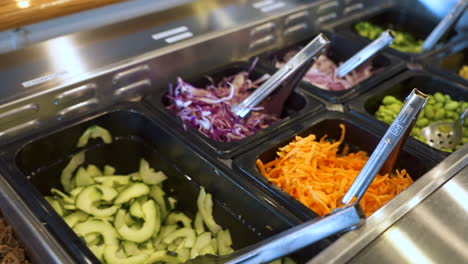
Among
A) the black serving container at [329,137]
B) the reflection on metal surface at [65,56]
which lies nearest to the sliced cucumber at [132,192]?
the black serving container at [329,137]

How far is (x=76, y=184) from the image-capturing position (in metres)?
1.61

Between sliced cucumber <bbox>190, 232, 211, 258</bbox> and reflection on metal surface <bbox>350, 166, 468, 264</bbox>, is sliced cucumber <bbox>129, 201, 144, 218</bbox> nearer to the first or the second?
sliced cucumber <bbox>190, 232, 211, 258</bbox>

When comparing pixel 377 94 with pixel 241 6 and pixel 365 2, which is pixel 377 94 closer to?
pixel 241 6

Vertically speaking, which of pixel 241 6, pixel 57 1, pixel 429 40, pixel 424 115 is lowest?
pixel 424 115

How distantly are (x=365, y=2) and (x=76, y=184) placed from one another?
1802mm

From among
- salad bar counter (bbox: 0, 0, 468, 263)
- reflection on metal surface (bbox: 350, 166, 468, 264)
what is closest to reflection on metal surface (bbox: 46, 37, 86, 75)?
salad bar counter (bbox: 0, 0, 468, 263)

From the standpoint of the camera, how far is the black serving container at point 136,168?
1287 mm

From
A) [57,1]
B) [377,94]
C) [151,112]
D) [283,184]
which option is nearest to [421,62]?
[377,94]

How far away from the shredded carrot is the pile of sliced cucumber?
21 centimetres

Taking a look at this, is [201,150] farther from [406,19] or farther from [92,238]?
[406,19]

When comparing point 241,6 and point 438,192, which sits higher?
point 241,6

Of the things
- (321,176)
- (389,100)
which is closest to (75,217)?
(321,176)

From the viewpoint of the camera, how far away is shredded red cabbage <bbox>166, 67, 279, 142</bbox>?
5.52ft

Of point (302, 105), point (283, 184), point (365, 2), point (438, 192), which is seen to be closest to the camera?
point (438, 192)
